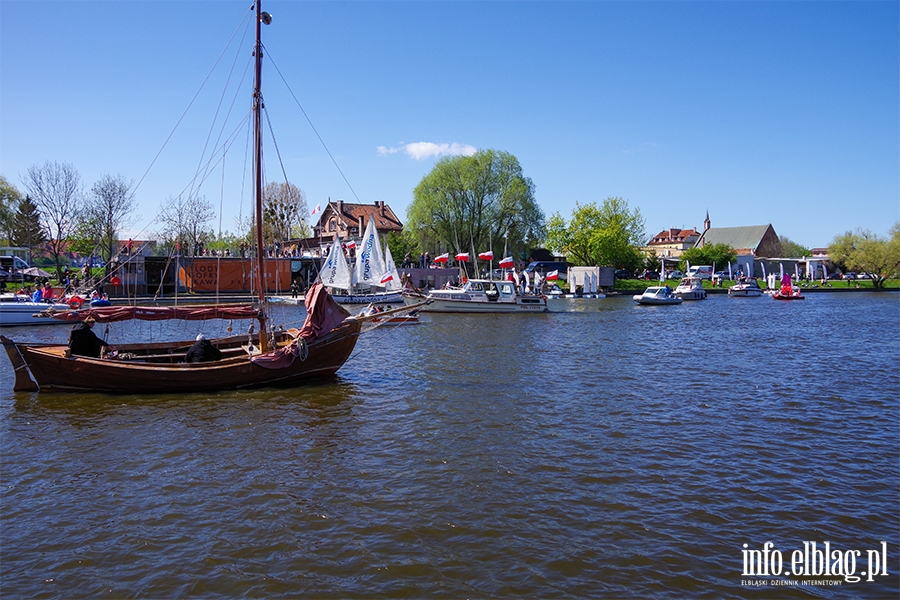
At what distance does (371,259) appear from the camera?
48250mm

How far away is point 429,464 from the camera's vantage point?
41.2 feet

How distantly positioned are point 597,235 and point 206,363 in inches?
2972

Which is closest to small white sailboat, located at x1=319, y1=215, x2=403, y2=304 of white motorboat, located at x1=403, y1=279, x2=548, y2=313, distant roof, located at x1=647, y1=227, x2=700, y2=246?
white motorboat, located at x1=403, y1=279, x2=548, y2=313

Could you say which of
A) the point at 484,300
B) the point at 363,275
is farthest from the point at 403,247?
the point at 484,300

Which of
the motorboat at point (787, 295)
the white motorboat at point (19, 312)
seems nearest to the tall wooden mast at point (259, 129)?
the white motorboat at point (19, 312)

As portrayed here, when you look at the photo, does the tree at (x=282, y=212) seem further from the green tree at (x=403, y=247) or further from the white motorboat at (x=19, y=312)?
the white motorboat at (x=19, y=312)

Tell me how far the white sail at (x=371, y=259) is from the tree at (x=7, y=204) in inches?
2009

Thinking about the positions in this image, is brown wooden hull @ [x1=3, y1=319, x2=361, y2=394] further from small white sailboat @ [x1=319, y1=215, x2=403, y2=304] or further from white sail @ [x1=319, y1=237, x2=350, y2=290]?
white sail @ [x1=319, y1=237, x2=350, y2=290]

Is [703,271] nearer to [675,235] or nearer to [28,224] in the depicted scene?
[675,235]

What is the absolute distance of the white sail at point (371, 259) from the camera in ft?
155

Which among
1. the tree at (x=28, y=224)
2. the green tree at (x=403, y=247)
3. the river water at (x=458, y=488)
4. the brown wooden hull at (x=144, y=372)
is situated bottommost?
the river water at (x=458, y=488)

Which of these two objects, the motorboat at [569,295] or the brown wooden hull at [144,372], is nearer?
the brown wooden hull at [144,372]

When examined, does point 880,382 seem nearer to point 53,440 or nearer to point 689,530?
point 689,530

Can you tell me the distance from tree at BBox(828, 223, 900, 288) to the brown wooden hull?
333ft
